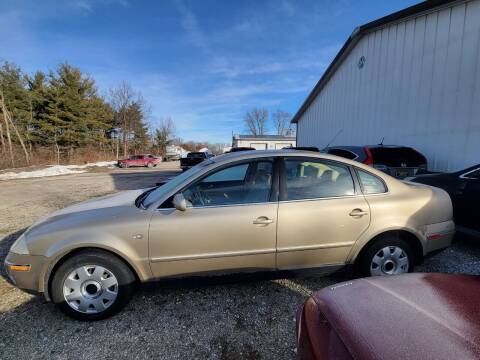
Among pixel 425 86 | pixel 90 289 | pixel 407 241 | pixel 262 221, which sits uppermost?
pixel 425 86

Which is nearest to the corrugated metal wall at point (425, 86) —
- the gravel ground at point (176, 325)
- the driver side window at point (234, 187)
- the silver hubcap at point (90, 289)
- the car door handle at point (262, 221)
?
the gravel ground at point (176, 325)

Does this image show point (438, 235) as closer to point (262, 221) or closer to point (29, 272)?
point (262, 221)

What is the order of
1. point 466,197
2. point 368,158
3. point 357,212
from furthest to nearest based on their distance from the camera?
point 368,158 < point 466,197 < point 357,212

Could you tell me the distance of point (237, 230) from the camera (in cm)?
243

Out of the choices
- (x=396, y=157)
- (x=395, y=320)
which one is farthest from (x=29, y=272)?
(x=396, y=157)

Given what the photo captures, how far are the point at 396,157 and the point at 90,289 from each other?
675cm

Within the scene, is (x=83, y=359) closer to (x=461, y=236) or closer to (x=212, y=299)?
(x=212, y=299)

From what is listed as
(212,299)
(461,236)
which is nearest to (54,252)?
(212,299)

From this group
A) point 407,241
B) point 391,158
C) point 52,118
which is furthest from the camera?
point 52,118

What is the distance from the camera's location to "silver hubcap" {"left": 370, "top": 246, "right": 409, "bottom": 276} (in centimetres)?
277

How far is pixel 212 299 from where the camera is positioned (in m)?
2.74

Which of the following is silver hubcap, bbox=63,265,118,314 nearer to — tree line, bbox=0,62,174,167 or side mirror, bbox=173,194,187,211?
side mirror, bbox=173,194,187,211

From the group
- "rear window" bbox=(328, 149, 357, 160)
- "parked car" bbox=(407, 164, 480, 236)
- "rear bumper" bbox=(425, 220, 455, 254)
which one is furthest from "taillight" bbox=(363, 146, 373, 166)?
"rear bumper" bbox=(425, 220, 455, 254)

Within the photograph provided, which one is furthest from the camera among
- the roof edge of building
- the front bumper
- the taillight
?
the roof edge of building
